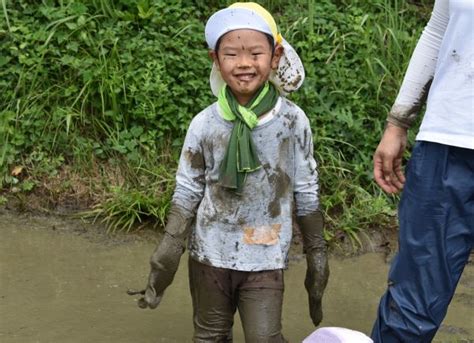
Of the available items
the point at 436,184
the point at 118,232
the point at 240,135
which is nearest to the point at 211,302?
the point at 240,135

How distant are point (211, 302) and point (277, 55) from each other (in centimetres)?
96

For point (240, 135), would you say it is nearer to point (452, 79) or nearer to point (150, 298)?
point (150, 298)

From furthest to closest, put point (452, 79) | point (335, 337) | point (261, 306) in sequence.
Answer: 1. point (261, 306)
2. point (452, 79)
3. point (335, 337)

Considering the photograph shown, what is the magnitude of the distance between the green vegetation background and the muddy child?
179 centimetres

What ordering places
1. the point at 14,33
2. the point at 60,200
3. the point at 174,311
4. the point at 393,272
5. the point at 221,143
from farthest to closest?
1. the point at 14,33
2. the point at 60,200
3. the point at 174,311
4. the point at 221,143
5. the point at 393,272

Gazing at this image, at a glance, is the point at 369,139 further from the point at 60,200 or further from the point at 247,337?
the point at 247,337

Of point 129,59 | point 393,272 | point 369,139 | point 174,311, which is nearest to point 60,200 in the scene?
point 129,59

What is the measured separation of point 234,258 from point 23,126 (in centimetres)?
269

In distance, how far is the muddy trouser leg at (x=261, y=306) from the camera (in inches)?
147

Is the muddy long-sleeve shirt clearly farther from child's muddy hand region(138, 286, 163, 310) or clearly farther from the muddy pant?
child's muddy hand region(138, 286, 163, 310)

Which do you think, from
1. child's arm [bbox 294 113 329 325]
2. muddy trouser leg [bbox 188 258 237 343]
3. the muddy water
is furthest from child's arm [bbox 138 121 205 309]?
the muddy water

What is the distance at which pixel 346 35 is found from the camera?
654 cm

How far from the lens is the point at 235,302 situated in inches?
153

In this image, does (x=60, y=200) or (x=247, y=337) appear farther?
(x=60, y=200)
